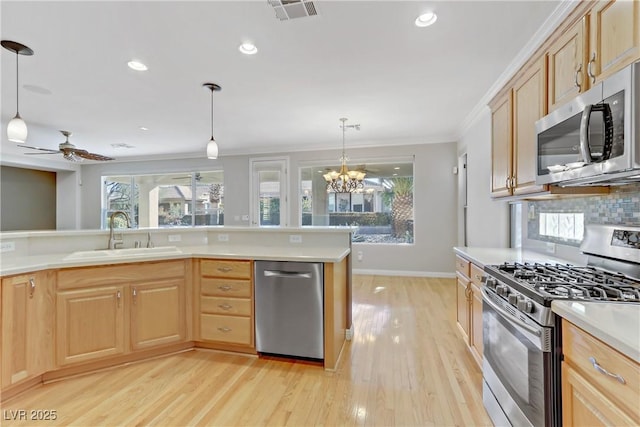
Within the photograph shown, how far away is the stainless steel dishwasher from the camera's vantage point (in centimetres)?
228

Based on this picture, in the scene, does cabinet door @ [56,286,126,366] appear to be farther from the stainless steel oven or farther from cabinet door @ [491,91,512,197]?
cabinet door @ [491,91,512,197]

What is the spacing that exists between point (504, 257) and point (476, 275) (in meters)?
0.32

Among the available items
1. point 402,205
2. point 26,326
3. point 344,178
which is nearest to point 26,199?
point 26,326

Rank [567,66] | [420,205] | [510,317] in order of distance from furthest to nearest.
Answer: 1. [420,205]
2. [567,66]
3. [510,317]

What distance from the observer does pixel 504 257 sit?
224 cm

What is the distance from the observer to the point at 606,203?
1806 mm

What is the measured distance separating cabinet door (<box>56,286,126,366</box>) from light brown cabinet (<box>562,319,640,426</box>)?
112 inches

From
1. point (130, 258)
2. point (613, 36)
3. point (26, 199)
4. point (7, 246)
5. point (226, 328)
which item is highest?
point (613, 36)

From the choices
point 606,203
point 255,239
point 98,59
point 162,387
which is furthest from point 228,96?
point 606,203

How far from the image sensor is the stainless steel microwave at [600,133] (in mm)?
1156

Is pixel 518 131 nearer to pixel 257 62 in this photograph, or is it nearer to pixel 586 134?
pixel 586 134

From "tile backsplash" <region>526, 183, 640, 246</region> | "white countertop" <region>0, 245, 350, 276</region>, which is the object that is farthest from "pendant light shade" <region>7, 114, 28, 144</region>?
"tile backsplash" <region>526, 183, 640, 246</region>

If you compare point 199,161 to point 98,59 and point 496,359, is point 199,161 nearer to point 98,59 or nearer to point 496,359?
point 98,59

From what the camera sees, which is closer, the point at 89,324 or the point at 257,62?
the point at 89,324
